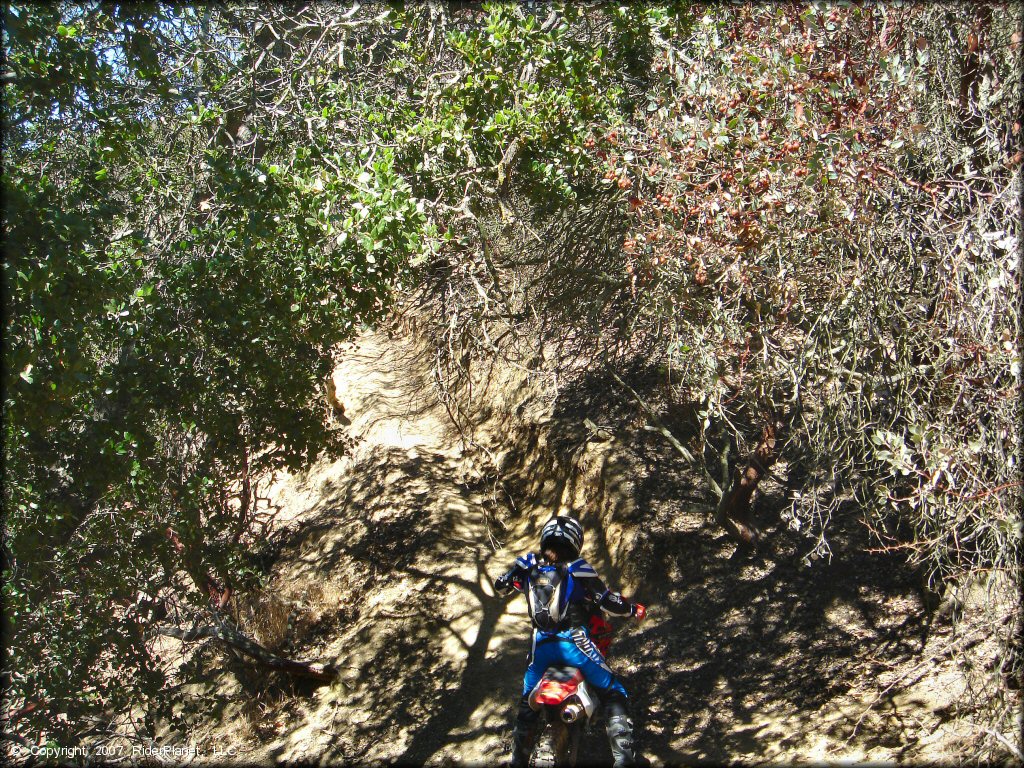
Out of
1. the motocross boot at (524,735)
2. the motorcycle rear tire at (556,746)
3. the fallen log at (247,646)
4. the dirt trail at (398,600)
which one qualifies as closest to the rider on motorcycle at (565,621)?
the motocross boot at (524,735)

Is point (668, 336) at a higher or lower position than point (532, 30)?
lower

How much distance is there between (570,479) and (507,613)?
72.7 inches

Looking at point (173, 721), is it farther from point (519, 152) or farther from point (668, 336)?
point (519, 152)

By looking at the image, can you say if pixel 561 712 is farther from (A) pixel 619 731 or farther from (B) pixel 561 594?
(B) pixel 561 594

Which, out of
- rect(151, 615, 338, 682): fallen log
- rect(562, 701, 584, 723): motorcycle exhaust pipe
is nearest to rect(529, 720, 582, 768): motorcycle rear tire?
rect(562, 701, 584, 723): motorcycle exhaust pipe

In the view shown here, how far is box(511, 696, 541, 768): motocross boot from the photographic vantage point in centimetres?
446

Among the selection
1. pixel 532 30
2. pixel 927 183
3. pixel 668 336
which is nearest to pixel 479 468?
pixel 668 336

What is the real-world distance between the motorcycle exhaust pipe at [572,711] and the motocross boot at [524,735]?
0.91 ft

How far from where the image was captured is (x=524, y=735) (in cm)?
447

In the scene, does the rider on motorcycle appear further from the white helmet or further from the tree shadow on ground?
the tree shadow on ground

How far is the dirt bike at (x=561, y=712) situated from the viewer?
426 cm

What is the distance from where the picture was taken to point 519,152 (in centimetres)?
652

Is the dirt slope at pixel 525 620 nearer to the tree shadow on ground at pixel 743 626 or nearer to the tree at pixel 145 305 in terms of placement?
the tree shadow on ground at pixel 743 626

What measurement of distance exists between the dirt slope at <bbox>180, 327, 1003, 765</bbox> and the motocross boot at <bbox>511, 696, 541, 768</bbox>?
1.25 metres
